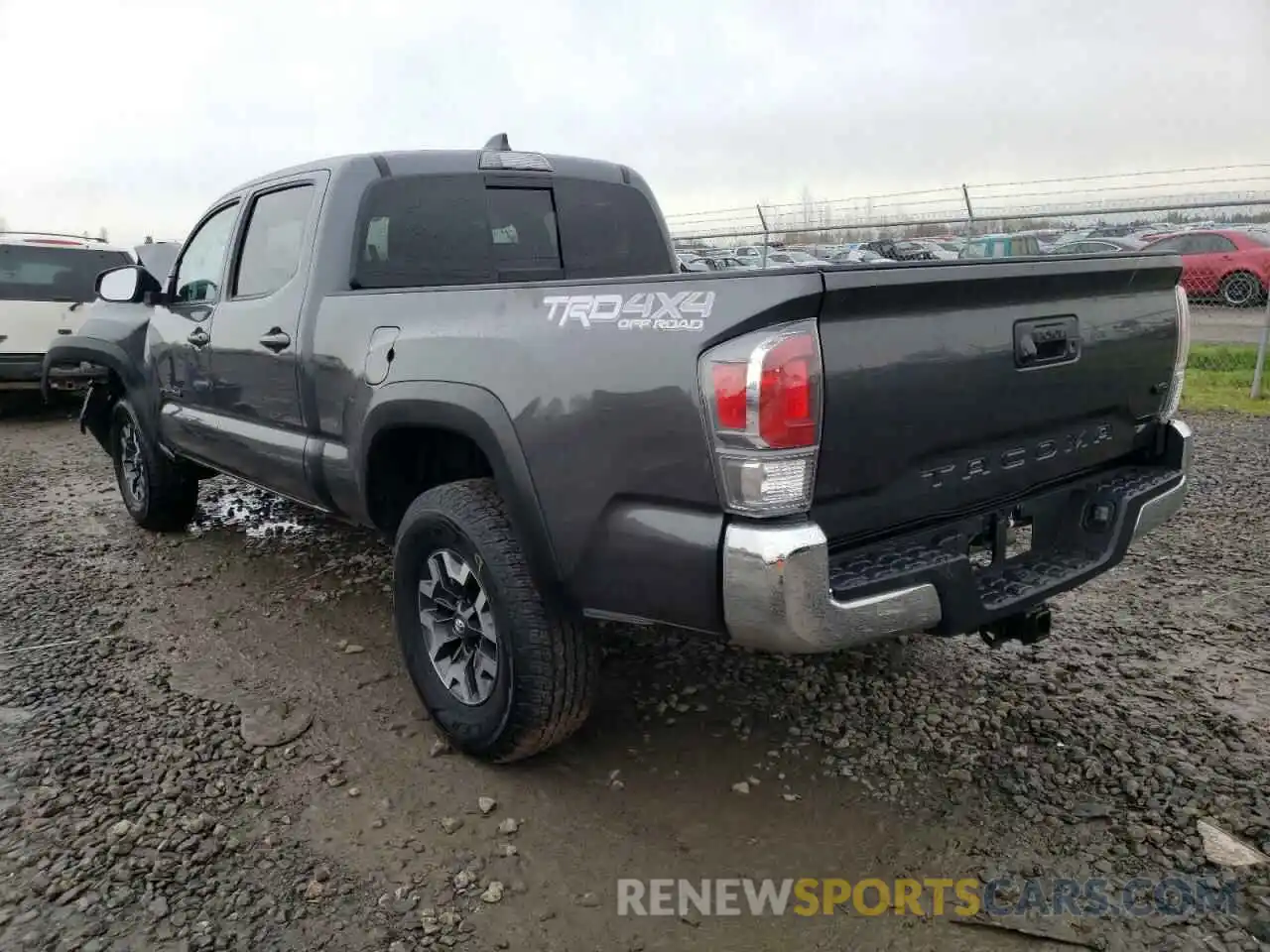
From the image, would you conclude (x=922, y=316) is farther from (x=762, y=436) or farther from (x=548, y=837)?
(x=548, y=837)

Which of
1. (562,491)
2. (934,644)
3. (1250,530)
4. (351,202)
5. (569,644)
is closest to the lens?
(562,491)

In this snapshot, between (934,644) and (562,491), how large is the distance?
2.05 m

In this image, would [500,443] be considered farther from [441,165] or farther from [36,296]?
[36,296]

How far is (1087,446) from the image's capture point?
113 inches

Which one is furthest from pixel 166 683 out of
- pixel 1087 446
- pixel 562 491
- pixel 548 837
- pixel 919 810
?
pixel 1087 446

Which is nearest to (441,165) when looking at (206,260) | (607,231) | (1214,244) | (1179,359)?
(607,231)

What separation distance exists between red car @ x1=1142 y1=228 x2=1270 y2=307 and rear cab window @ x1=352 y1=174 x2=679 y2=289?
42.3ft

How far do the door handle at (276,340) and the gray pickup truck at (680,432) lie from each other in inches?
0.5

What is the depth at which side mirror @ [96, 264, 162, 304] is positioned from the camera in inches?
191

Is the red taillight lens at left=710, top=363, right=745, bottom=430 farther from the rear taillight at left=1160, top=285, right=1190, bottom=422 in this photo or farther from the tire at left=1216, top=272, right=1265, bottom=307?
the tire at left=1216, top=272, right=1265, bottom=307

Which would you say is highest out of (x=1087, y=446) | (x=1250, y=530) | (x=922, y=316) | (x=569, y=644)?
(x=922, y=316)

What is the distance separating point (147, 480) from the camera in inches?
211

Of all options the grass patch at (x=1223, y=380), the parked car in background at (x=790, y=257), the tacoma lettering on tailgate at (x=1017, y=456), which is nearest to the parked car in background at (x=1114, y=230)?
the grass patch at (x=1223, y=380)

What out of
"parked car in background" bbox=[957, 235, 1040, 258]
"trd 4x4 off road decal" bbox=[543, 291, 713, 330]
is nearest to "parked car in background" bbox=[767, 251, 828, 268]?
"parked car in background" bbox=[957, 235, 1040, 258]
